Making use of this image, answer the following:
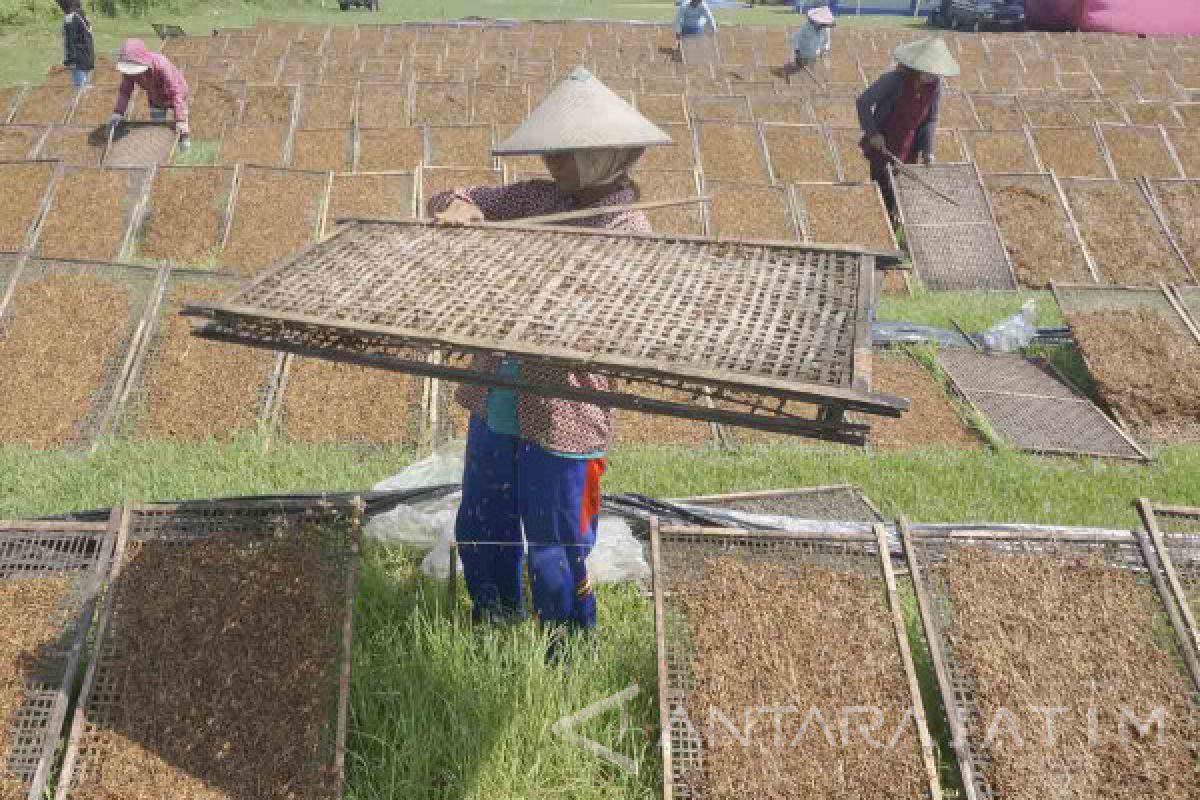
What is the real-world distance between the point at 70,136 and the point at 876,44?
44.5 feet

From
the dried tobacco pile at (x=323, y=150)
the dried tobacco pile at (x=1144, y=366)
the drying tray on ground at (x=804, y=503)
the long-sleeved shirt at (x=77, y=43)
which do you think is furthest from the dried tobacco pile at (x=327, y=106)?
the dried tobacco pile at (x=1144, y=366)

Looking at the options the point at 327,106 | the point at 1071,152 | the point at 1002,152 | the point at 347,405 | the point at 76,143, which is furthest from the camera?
the point at 327,106

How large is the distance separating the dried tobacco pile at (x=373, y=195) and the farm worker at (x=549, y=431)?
425 cm

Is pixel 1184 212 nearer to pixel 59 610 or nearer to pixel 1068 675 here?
pixel 1068 675

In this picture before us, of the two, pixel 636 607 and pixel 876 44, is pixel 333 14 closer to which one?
pixel 876 44

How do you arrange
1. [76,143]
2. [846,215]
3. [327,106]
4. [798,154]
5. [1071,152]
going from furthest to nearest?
[327,106] → [1071,152] → [798,154] → [76,143] → [846,215]

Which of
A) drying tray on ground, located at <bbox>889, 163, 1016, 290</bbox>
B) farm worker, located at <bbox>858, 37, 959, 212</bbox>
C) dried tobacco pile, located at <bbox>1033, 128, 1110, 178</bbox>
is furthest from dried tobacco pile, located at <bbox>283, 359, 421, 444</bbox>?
dried tobacco pile, located at <bbox>1033, 128, 1110, 178</bbox>

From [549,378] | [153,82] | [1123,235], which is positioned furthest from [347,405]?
[1123,235]

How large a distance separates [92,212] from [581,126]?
533cm

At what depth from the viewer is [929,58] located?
23.2 feet

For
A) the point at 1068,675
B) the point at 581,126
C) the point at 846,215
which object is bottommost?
the point at 846,215

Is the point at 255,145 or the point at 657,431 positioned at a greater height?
the point at 657,431

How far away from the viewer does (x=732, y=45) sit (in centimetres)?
1686

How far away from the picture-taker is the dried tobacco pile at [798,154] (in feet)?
29.0
